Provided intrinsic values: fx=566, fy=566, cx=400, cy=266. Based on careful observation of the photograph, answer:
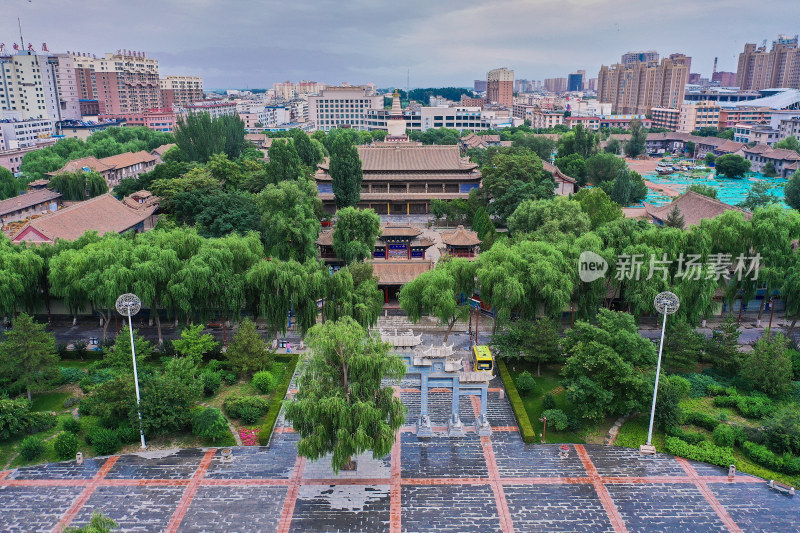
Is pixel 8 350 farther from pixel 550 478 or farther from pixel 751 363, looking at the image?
pixel 751 363

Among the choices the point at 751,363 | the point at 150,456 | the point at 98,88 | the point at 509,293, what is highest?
the point at 98,88

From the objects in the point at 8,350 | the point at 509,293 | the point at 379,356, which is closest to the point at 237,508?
the point at 379,356

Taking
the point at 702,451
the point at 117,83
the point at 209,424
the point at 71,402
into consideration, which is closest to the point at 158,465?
the point at 209,424

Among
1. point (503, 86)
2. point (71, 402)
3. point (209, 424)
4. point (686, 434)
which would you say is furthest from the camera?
point (503, 86)

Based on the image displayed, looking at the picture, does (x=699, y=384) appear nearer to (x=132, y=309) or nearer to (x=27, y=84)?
(x=132, y=309)

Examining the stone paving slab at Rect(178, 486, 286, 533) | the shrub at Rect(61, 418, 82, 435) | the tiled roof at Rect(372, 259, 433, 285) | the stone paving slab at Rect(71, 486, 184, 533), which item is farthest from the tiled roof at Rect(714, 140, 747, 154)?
the shrub at Rect(61, 418, 82, 435)

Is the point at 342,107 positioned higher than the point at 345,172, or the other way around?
the point at 342,107

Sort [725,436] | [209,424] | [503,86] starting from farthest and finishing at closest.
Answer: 1. [503,86]
2. [725,436]
3. [209,424]
